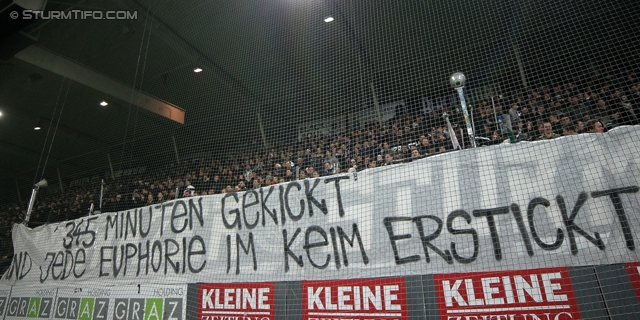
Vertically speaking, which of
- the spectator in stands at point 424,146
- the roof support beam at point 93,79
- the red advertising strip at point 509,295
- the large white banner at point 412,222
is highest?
the roof support beam at point 93,79

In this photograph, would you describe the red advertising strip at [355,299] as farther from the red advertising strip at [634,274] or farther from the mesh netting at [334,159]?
the red advertising strip at [634,274]

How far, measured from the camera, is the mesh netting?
9.85ft

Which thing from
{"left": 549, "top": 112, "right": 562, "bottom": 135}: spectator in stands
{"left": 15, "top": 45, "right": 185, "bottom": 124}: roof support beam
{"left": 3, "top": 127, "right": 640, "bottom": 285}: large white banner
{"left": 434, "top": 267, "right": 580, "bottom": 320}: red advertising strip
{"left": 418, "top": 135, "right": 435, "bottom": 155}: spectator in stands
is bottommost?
{"left": 434, "top": 267, "right": 580, "bottom": 320}: red advertising strip

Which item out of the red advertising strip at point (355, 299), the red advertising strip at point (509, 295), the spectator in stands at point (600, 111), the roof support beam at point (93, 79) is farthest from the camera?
the roof support beam at point (93, 79)

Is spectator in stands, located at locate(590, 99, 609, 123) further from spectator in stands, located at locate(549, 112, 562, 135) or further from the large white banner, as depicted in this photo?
the large white banner

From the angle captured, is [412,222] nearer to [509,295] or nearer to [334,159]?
[509,295]

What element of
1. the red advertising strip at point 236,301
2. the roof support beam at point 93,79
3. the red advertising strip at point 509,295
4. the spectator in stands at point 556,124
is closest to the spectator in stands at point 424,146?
the spectator in stands at point 556,124

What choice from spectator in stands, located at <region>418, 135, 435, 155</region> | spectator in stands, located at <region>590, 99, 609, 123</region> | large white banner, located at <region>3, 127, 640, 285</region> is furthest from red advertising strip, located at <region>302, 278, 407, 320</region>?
spectator in stands, located at <region>590, 99, 609, 123</region>

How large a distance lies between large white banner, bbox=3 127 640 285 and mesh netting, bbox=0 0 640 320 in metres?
0.02

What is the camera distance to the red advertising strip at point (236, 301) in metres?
3.97

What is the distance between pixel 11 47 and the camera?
7082 mm

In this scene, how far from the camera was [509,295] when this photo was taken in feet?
9.96

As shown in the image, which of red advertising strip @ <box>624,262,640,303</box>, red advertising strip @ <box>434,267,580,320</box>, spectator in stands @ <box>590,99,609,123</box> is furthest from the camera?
spectator in stands @ <box>590,99,609,123</box>

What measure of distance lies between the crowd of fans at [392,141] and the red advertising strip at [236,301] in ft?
5.71
